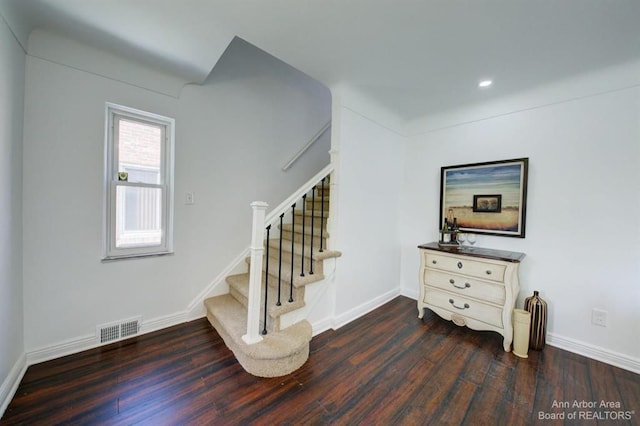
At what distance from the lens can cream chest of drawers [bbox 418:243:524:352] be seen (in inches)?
80.6

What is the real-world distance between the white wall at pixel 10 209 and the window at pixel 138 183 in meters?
0.45

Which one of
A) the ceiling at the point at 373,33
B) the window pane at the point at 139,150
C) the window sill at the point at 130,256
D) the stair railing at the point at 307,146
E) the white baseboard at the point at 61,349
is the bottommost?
the white baseboard at the point at 61,349

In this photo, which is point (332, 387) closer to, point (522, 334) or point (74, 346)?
point (522, 334)

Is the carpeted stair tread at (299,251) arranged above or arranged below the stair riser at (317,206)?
below

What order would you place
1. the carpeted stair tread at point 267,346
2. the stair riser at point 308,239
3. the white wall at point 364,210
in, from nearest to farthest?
the carpeted stair tread at point 267,346 → the white wall at point 364,210 → the stair riser at point 308,239

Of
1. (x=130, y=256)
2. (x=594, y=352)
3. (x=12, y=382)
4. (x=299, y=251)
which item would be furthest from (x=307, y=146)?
(x=594, y=352)

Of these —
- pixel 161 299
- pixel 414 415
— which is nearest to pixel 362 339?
pixel 414 415

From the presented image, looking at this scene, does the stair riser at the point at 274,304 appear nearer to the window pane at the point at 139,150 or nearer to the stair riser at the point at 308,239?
the stair riser at the point at 308,239

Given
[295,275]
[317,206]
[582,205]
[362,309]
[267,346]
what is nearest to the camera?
[267,346]

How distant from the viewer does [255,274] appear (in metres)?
1.76

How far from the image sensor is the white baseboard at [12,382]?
133 cm

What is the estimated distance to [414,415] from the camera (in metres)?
1.39

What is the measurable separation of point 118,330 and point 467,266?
3.16 metres

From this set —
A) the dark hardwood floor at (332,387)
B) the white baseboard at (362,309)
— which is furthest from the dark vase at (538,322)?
the white baseboard at (362,309)
